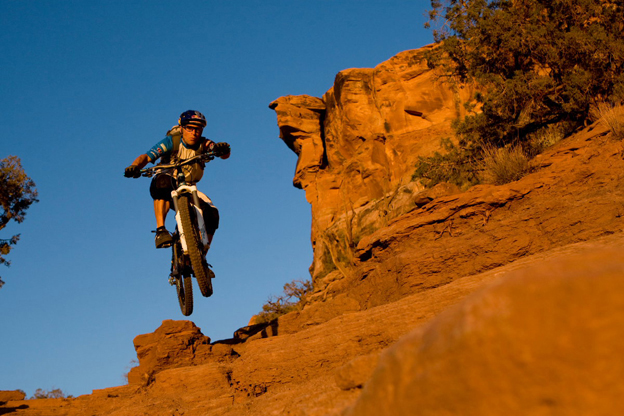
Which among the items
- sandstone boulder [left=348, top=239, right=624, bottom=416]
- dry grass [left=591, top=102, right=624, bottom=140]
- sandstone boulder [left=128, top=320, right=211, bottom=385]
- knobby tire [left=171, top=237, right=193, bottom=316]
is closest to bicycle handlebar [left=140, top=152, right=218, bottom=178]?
knobby tire [left=171, top=237, right=193, bottom=316]

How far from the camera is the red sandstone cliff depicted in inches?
60.3

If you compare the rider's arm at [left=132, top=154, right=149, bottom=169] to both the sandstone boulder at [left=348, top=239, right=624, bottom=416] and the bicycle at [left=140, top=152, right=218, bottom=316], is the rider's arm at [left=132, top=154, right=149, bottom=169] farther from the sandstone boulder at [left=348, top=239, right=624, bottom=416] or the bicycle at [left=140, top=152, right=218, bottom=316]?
the sandstone boulder at [left=348, top=239, right=624, bottom=416]

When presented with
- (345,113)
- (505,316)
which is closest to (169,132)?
(505,316)

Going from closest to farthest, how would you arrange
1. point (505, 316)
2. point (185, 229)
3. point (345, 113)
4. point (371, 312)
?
point (505, 316)
point (371, 312)
point (185, 229)
point (345, 113)

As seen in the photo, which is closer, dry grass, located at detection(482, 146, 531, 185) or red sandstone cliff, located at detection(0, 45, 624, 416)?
red sandstone cliff, located at detection(0, 45, 624, 416)

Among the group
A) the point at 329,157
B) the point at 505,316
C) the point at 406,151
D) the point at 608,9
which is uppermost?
the point at 329,157

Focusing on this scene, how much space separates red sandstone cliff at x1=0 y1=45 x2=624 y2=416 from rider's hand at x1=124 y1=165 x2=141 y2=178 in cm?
296

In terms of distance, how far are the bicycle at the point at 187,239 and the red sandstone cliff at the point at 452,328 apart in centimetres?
120

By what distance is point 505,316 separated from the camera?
160 centimetres

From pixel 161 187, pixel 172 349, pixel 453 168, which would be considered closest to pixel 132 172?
pixel 161 187

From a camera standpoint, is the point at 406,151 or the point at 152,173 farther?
the point at 406,151

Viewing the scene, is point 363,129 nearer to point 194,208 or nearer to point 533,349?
point 194,208

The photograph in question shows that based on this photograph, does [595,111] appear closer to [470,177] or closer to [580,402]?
[470,177]

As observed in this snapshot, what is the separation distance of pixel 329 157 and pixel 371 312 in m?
35.2
